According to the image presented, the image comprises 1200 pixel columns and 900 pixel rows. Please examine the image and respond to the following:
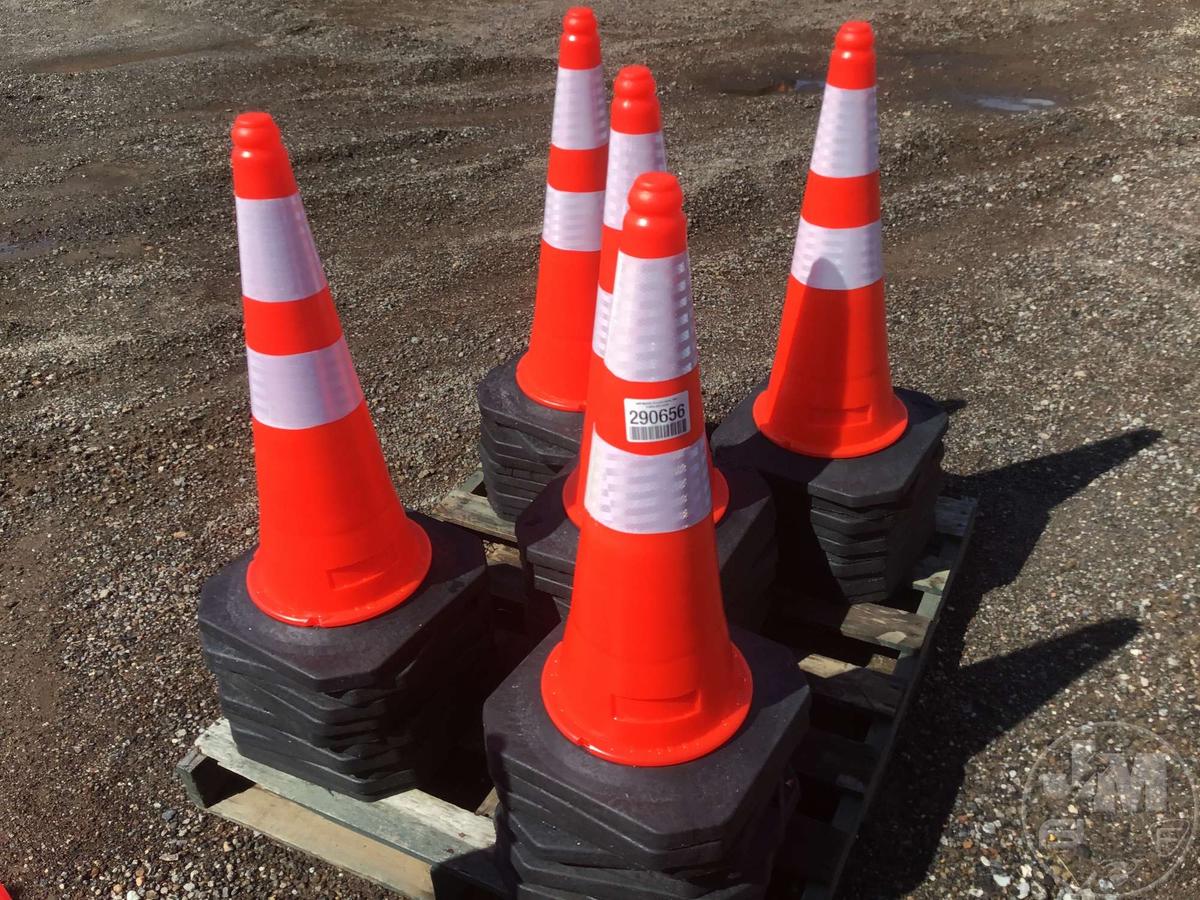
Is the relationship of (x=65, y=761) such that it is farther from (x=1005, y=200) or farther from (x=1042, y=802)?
(x=1005, y=200)

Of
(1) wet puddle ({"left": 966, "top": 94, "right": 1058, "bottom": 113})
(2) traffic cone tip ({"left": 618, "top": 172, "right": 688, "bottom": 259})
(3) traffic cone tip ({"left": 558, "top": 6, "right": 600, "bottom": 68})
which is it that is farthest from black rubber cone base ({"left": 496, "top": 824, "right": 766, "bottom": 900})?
(1) wet puddle ({"left": 966, "top": 94, "right": 1058, "bottom": 113})

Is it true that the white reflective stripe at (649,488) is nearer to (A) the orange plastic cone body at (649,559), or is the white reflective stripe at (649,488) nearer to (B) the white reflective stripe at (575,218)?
(A) the orange plastic cone body at (649,559)

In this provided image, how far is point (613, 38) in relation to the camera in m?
10.6

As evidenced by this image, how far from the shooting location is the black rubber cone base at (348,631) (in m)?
2.63

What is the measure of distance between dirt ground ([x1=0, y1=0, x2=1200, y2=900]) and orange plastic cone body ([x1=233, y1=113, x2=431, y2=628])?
3.02 ft

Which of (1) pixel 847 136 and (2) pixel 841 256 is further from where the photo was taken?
(2) pixel 841 256

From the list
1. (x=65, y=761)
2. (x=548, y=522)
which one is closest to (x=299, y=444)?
(x=548, y=522)

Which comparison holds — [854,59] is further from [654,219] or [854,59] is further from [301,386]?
[301,386]

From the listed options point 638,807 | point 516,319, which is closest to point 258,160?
point 638,807

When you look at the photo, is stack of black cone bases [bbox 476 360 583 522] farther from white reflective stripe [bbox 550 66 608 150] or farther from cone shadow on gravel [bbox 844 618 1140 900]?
cone shadow on gravel [bbox 844 618 1140 900]

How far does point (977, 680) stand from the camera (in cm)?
353

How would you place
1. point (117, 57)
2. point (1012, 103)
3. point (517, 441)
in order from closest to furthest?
point (517, 441)
point (1012, 103)
point (117, 57)

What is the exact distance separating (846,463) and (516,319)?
309 centimetres

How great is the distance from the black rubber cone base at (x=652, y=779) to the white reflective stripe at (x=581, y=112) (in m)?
1.78
